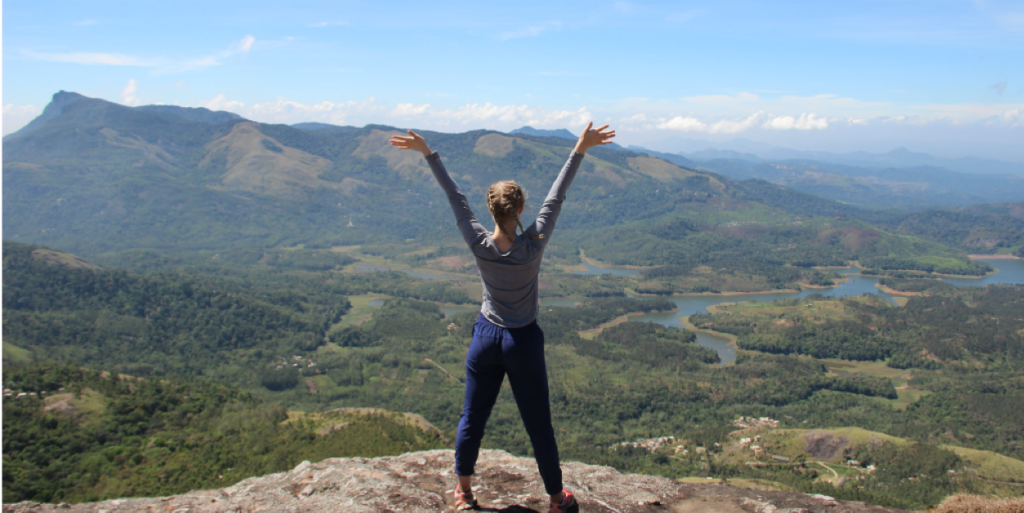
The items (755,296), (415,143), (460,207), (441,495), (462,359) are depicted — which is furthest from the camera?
(755,296)

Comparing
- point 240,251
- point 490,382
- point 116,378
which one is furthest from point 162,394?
point 240,251

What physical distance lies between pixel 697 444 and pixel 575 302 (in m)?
70.3

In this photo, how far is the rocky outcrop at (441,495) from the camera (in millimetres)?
6516

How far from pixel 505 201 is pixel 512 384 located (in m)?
1.67

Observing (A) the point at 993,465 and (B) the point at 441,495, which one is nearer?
(B) the point at 441,495

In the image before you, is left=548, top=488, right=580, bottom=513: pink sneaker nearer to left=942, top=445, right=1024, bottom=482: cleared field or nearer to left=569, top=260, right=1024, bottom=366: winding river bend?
left=942, top=445, right=1024, bottom=482: cleared field

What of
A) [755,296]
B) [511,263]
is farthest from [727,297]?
[511,263]

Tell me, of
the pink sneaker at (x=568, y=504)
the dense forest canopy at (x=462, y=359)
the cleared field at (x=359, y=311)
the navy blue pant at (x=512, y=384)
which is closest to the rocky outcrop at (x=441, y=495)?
the pink sneaker at (x=568, y=504)

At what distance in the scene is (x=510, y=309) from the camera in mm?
5141

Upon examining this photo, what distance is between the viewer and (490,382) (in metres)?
5.48

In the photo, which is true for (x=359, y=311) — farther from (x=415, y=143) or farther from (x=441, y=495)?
(x=415, y=143)

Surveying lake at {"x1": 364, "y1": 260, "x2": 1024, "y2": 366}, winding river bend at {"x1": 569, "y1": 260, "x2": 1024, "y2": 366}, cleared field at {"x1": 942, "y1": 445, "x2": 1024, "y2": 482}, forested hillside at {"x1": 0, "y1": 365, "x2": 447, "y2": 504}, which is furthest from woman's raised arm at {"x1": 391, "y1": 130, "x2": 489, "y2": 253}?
winding river bend at {"x1": 569, "y1": 260, "x2": 1024, "y2": 366}

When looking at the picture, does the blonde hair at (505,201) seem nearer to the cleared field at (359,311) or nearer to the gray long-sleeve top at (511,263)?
the gray long-sleeve top at (511,263)

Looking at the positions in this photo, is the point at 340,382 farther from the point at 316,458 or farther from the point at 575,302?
the point at 575,302
